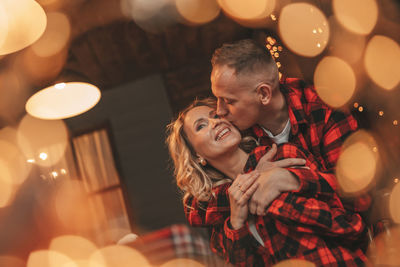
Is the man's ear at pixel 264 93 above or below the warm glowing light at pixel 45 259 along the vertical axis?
above

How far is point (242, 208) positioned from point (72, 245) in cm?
25

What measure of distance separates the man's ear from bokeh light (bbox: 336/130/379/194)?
111mm

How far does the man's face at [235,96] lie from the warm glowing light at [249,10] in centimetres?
9

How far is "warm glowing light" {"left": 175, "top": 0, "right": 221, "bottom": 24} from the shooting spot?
51 centimetres

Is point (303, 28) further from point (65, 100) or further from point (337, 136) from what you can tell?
point (65, 100)

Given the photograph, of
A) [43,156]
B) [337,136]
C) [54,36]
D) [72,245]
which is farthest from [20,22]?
[337,136]

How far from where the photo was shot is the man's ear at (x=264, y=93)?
460 millimetres

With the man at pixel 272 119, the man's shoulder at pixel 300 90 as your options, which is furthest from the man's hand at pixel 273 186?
the man's shoulder at pixel 300 90

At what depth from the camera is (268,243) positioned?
46cm

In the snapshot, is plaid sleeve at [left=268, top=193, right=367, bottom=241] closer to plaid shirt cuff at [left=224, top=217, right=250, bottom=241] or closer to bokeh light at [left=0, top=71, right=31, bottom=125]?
plaid shirt cuff at [left=224, top=217, right=250, bottom=241]

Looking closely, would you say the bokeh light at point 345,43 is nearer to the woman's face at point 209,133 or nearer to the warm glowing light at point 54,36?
the woman's face at point 209,133

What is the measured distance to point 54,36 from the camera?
1.74 feet

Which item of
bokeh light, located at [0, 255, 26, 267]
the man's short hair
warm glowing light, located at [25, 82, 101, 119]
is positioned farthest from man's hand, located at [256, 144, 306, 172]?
bokeh light, located at [0, 255, 26, 267]

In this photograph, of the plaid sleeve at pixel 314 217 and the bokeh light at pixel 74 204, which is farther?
the bokeh light at pixel 74 204
